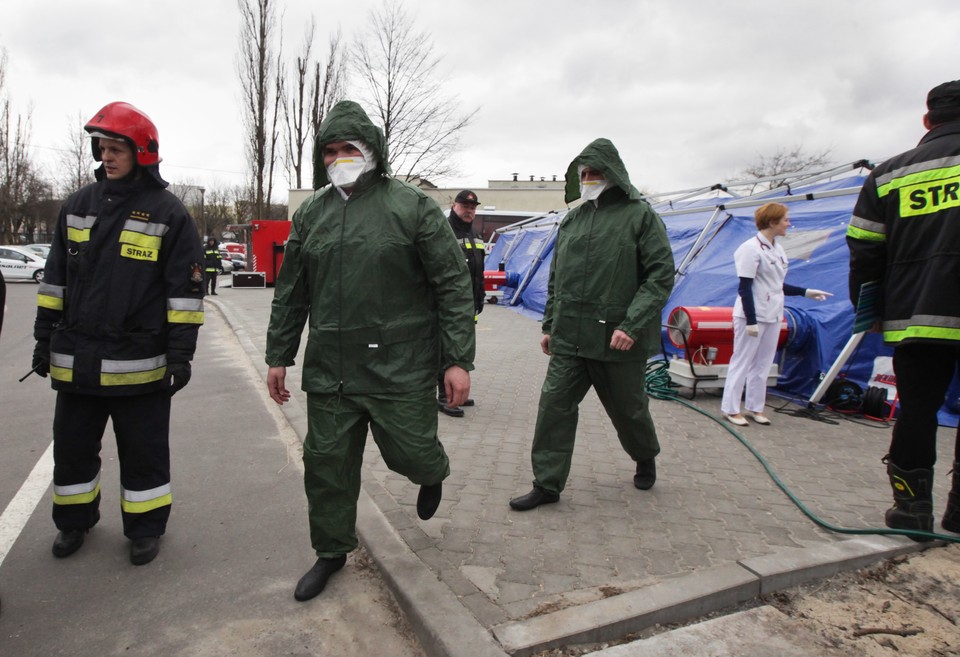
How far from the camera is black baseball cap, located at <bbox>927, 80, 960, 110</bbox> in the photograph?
9.67 feet

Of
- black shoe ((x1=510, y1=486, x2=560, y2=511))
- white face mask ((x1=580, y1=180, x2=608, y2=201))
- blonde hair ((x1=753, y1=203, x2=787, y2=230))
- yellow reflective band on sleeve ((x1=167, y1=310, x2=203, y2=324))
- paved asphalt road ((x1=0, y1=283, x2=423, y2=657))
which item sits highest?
blonde hair ((x1=753, y1=203, x2=787, y2=230))

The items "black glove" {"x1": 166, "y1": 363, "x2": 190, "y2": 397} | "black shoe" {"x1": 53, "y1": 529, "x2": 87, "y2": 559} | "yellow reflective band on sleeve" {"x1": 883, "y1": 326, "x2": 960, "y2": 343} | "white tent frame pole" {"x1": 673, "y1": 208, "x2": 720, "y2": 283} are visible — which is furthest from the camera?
"white tent frame pole" {"x1": 673, "y1": 208, "x2": 720, "y2": 283}

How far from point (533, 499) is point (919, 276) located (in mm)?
2235

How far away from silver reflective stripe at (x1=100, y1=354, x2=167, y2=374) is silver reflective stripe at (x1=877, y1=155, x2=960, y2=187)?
3.61 meters

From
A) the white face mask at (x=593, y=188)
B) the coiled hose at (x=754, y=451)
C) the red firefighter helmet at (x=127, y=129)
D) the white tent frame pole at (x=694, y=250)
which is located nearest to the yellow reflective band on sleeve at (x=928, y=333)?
the coiled hose at (x=754, y=451)

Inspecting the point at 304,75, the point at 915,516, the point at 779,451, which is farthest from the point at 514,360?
the point at 304,75

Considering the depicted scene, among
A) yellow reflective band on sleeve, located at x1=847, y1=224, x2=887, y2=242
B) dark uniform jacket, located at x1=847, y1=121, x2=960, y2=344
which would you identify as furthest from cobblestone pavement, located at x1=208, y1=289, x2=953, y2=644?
yellow reflective band on sleeve, located at x1=847, y1=224, x2=887, y2=242

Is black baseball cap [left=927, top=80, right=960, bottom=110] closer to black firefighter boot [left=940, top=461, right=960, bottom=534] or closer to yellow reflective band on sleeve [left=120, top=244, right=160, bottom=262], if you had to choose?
black firefighter boot [left=940, top=461, right=960, bottom=534]

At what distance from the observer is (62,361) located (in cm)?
285

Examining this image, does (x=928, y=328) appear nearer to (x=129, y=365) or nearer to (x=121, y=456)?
(x=129, y=365)

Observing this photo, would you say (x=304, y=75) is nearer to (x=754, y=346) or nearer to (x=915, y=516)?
(x=754, y=346)

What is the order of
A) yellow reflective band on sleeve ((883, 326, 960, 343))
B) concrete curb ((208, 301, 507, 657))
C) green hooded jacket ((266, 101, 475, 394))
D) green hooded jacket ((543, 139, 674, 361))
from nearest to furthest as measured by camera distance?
1. concrete curb ((208, 301, 507, 657))
2. green hooded jacket ((266, 101, 475, 394))
3. yellow reflective band on sleeve ((883, 326, 960, 343))
4. green hooded jacket ((543, 139, 674, 361))

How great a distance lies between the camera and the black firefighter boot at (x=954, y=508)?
3.13 metres

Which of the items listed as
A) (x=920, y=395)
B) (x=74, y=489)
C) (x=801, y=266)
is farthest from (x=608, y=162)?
(x=801, y=266)
